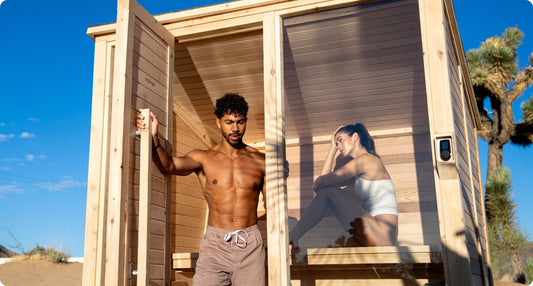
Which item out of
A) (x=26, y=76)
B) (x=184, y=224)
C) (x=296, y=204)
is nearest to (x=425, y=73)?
(x=296, y=204)

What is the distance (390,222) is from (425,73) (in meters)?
1.06

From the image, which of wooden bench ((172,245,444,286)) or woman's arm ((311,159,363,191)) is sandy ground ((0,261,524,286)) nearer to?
wooden bench ((172,245,444,286))

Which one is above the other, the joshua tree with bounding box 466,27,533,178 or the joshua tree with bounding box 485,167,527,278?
the joshua tree with bounding box 466,27,533,178

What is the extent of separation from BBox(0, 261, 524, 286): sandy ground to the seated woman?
1029cm

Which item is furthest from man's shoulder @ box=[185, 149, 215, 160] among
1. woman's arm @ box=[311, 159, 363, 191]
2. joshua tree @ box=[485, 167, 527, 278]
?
joshua tree @ box=[485, 167, 527, 278]

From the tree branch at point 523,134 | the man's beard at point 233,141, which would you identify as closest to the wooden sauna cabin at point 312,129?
the man's beard at point 233,141

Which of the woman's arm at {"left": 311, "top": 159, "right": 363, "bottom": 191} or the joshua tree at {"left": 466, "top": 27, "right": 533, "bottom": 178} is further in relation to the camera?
the joshua tree at {"left": 466, "top": 27, "right": 533, "bottom": 178}

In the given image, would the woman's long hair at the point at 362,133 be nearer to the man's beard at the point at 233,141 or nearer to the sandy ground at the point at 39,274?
the man's beard at the point at 233,141

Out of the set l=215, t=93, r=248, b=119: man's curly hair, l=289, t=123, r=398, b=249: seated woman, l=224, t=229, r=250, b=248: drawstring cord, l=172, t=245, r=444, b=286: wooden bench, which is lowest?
l=172, t=245, r=444, b=286: wooden bench

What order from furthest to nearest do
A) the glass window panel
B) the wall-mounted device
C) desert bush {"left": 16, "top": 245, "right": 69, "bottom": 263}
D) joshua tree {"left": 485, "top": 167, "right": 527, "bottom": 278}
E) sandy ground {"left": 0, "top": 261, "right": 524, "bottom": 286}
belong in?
desert bush {"left": 16, "top": 245, "right": 69, "bottom": 263}, sandy ground {"left": 0, "top": 261, "right": 524, "bottom": 286}, joshua tree {"left": 485, "top": 167, "right": 527, "bottom": 278}, the glass window panel, the wall-mounted device

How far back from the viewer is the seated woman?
3.36 m

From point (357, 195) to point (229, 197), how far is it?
0.95 m

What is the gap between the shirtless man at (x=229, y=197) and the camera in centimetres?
347

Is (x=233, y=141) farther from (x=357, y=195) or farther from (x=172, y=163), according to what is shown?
(x=357, y=195)
